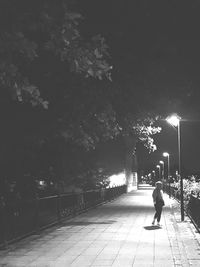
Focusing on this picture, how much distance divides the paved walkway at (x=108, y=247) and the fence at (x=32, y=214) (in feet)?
1.18

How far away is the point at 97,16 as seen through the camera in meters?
13.7

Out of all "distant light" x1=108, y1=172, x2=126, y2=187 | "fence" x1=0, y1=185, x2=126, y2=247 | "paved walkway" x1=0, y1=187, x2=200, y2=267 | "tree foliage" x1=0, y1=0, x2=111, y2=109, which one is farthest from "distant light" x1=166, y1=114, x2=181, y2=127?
"distant light" x1=108, y1=172, x2=126, y2=187

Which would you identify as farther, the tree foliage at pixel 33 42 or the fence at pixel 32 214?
the fence at pixel 32 214

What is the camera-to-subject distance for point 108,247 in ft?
44.3

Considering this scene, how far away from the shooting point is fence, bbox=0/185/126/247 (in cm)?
1375

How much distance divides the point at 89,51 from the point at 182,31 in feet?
15.3

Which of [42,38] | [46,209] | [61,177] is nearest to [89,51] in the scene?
[42,38]

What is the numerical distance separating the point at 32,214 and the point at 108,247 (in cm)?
387

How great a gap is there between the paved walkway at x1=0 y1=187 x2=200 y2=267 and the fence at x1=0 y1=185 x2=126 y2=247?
36 cm

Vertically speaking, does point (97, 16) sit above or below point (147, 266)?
above

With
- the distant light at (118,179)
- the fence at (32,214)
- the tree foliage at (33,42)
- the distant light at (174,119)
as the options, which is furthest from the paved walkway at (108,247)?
the distant light at (118,179)

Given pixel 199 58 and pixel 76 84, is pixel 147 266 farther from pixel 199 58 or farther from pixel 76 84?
pixel 76 84

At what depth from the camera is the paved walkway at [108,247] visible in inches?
444

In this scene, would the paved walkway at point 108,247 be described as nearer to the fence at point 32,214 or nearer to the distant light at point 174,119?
the fence at point 32,214
